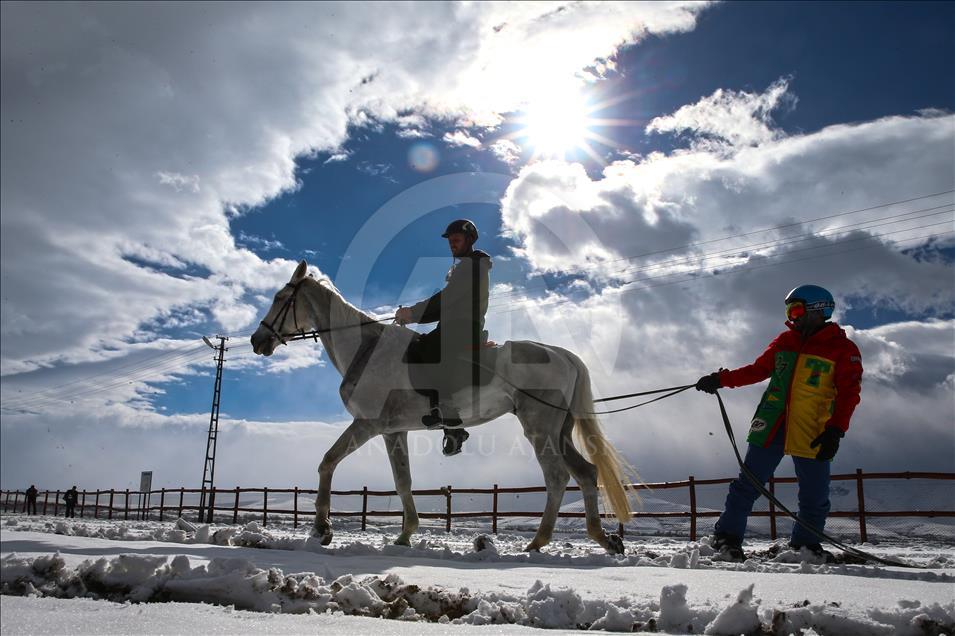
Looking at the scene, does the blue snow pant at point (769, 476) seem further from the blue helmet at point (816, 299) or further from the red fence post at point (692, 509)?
the red fence post at point (692, 509)

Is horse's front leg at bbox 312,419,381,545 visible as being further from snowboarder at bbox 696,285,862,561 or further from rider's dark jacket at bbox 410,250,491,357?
snowboarder at bbox 696,285,862,561

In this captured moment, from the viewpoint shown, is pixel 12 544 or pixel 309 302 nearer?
pixel 12 544

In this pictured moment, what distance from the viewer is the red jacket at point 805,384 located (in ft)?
15.6

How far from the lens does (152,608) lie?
7.70 feet

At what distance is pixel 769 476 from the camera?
17.0ft

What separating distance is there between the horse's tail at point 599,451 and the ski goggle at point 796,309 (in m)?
2.16

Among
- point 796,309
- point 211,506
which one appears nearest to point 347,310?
point 796,309

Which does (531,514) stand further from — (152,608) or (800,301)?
(152,608)

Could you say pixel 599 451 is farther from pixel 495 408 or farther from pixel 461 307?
pixel 461 307

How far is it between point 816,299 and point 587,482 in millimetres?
2608

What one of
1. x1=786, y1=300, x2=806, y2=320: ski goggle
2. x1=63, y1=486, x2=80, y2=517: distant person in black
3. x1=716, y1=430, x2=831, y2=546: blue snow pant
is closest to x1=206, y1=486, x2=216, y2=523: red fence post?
x1=63, y1=486, x2=80, y2=517: distant person in black

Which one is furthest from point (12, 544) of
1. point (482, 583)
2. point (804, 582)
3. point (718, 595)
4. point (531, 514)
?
point (531, 514)

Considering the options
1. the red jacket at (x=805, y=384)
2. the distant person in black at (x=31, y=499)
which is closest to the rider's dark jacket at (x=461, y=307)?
the red jacket at (x=805, y=384)

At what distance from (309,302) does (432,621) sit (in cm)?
503
